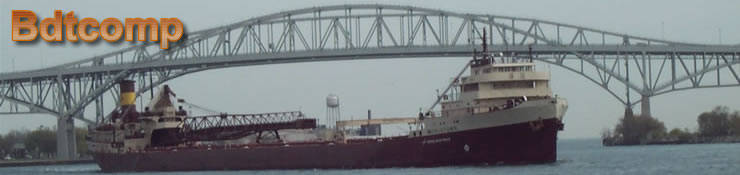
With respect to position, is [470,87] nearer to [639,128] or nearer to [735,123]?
[639,128]

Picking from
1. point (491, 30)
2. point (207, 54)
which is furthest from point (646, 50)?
point (207, 54)

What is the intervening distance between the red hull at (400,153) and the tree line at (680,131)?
166 feet

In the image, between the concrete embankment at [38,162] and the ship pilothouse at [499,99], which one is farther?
the concrete embankment at [38,162]

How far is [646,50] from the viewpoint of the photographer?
120 m

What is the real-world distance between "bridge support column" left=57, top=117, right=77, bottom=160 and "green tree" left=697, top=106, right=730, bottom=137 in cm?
5050

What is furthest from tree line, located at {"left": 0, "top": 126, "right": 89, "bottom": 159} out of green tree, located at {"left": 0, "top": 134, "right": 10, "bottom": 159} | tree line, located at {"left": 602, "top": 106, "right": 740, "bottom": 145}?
tree line, located at {"left": 602, "top": 106, "right": 740, "bottom": 145}

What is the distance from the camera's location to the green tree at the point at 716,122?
5044 inches

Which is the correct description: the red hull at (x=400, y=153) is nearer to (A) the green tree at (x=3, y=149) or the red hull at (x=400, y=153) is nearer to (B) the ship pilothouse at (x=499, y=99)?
(B) the ship pilothouse at (x=499, y=99)

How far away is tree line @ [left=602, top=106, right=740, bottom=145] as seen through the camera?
123812 mm

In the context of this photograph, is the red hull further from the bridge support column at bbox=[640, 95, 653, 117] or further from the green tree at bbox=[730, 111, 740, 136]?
the green tree at bbox=[730, 111, 740, 136]

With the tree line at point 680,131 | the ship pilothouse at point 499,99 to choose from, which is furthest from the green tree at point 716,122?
the ship pilothouse at point 499,99

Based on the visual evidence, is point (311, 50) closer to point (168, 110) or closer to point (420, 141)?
point (168, 110)

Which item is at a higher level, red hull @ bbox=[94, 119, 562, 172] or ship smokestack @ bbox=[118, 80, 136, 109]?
ship smokestack @ bbox=[118, 80, 136, 109]

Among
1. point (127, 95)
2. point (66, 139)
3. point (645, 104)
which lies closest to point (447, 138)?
point (127, 95)
